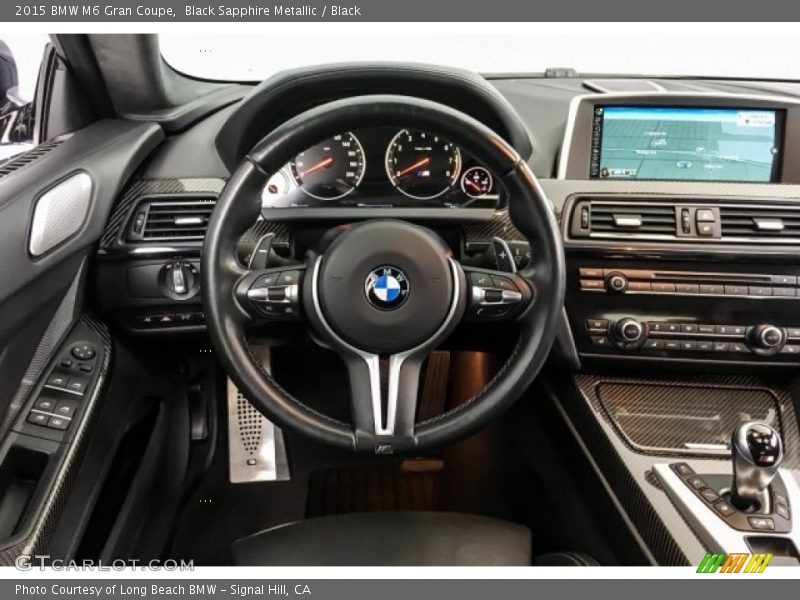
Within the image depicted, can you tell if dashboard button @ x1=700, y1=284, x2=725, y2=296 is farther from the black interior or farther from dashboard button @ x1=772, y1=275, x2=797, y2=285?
dashboard button @ x1=772, y1=275, x2=797, y2=285

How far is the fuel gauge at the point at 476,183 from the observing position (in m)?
1.57

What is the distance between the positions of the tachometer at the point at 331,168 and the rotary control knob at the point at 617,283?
607 millimetres

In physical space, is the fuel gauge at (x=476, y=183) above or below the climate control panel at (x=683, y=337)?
above

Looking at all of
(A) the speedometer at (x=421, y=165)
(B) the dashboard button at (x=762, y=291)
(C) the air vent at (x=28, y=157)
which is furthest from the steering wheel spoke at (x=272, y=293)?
(B) the dashboard button at (x=762, y=291)

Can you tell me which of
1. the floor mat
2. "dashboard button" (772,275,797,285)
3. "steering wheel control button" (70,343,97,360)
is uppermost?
"dashboard button" (772,275,797,285)

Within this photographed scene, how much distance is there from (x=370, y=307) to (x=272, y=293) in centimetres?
17

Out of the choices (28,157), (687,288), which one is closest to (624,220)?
(687,288)

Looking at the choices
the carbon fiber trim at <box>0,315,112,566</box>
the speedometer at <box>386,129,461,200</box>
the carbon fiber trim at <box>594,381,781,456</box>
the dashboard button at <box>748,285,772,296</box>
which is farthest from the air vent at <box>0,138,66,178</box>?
the dashboard button at <box>748,285,772,296</box>

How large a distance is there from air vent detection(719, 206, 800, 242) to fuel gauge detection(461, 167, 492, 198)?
1.75ft

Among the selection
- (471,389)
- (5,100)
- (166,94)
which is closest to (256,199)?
(166,94)

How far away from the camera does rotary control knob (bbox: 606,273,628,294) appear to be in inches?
60.5

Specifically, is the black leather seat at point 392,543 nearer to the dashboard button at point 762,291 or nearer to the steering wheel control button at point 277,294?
the steering wheel control button at point 277,294

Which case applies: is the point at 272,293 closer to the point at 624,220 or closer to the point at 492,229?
the point at 492,229

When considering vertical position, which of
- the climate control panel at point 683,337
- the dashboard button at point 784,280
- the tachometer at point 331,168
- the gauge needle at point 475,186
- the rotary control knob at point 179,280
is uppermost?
the tachometer at point 331,168
